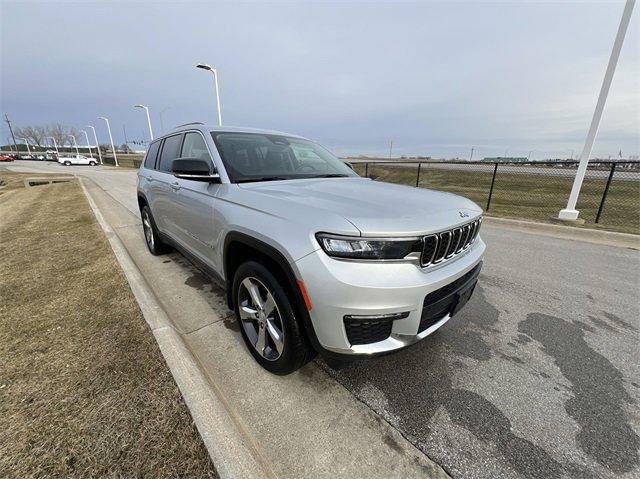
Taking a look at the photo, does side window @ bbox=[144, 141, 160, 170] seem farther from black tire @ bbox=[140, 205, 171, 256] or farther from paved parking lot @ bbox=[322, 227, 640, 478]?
paved parking lot @ bbox=[322, 227, 640, 478]

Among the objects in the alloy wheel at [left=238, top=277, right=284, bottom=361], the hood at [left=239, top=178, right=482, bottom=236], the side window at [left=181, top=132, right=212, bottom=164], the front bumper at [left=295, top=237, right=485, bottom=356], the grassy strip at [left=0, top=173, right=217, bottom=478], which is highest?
the side window at [left=181, top=132, right=212, bottom=164]

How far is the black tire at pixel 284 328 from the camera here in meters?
1.86

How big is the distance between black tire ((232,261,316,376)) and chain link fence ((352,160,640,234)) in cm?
358

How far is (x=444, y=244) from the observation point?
190 centimetres

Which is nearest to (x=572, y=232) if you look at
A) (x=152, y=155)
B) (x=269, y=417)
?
(x=269, y=417)

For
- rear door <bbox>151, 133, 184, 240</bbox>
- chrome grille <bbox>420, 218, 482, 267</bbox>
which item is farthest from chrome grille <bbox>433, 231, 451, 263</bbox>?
rear door <bbox>151, 133, 184, 240</bbox>

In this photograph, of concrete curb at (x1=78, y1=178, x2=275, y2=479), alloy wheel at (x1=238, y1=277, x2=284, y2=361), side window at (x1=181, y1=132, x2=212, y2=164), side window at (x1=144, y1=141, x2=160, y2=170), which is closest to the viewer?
concrete curb at (x1=78, y1=178, x2=275, y2=479)

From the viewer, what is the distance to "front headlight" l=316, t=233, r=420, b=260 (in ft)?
5.37

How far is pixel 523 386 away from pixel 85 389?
291cm

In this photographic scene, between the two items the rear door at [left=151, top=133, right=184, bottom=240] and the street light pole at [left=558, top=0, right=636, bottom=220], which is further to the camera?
the street light pole at [left=558, top=0, right=636, bottom=220]

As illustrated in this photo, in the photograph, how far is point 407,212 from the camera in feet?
6.04

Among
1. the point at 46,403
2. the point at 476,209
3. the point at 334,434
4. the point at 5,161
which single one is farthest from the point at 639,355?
the point at 5,161

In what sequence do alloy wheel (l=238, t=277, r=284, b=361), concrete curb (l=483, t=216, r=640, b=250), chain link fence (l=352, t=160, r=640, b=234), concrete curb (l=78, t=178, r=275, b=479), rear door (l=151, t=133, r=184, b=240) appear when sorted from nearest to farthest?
1. concrete curb (l=78, t=178, r=275, b=479)
2. alloy wheel (l=238, t=277, r=284, b=361)
3. rear door (l=151, t=133, r=184, b=240)
4. concrete curb (l=483, t=216, r=640, b=250)
5. chain link fence (l=352, t=160, r=640, b=234)

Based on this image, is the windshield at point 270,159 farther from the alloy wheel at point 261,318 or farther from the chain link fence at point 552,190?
the chain link fence at point 552,190
